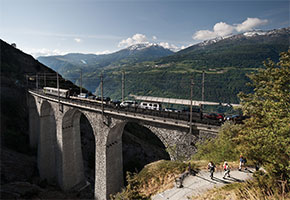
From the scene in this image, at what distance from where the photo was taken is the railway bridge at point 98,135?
1817 cm

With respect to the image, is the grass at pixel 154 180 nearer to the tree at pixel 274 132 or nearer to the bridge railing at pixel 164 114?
the bridge railing at pixel 164 114

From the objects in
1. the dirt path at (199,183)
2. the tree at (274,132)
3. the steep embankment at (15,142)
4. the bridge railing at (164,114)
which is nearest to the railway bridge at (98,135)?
the bridge railing at (164,114)

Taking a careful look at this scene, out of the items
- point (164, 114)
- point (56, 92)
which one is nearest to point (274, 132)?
point (164, 114)

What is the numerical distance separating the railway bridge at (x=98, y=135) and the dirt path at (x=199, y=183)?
2.99 m

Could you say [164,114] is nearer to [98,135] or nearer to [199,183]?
[199,183]

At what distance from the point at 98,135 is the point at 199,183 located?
53.2 ft

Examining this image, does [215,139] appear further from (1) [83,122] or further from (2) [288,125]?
(1) [83,122]

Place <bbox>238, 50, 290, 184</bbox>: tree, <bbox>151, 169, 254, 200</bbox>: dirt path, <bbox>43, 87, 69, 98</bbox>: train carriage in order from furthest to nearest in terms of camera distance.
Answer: <bbox>43, 87, 69, 98</bbox>: train carriage → <bbox>151, 169, 254, 200</bbox>: dirt path → <bbox>238, 50, 290, 184</bbox>: tree

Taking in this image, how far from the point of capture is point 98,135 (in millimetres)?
25203

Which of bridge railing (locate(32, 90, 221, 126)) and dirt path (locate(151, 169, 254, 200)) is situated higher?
bridge railing (locate(32, 90, 221, 126))

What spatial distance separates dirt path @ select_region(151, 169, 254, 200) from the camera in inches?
527

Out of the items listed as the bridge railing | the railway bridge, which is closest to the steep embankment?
the railway bridge

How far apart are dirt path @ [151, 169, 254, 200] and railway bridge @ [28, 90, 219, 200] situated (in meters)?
2.99

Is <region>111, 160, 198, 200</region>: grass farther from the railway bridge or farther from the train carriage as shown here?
the train carriage
